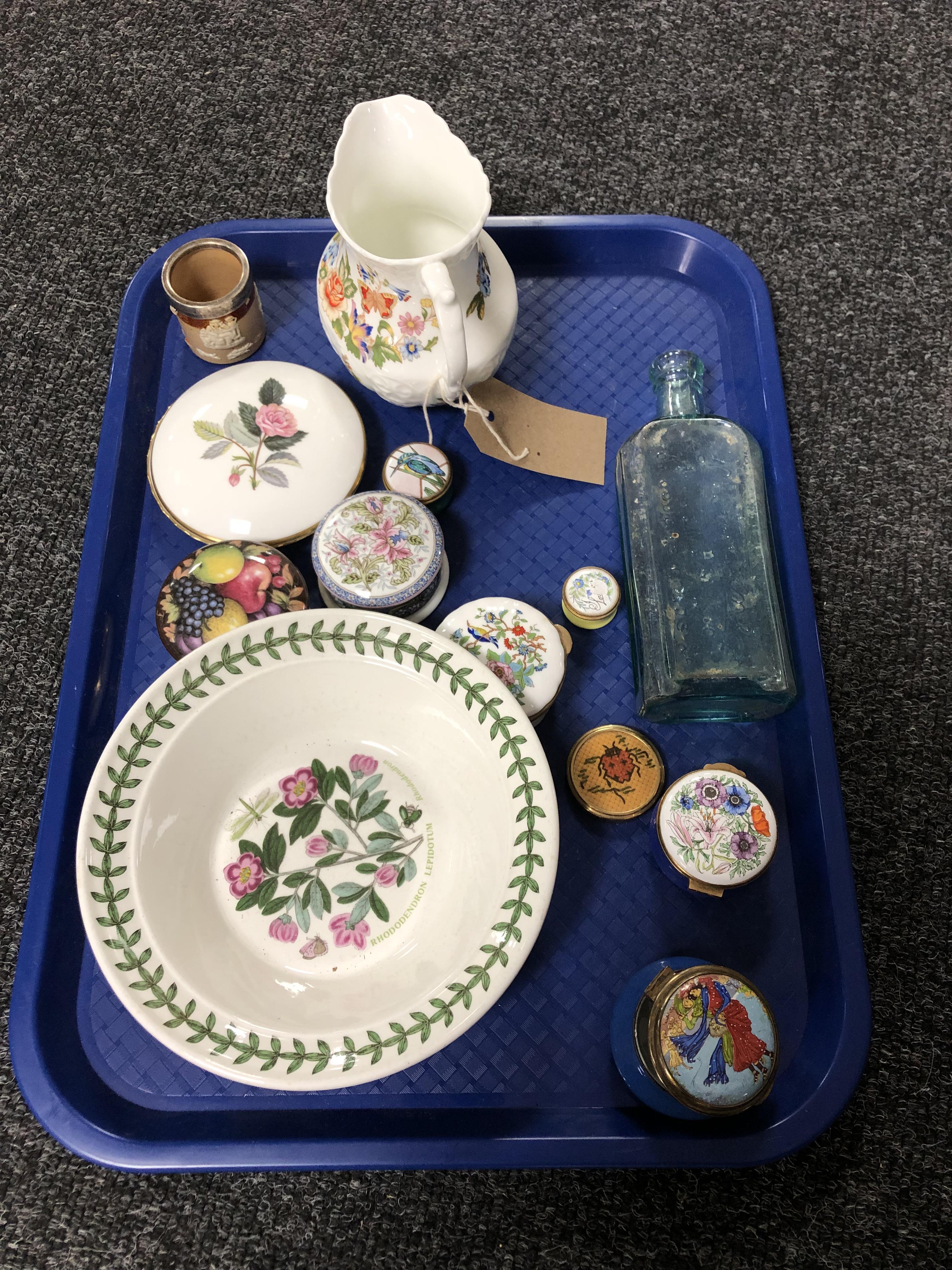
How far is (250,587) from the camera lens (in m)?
0.70

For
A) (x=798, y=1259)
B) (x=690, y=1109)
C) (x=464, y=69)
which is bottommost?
(x=798, y=1259)

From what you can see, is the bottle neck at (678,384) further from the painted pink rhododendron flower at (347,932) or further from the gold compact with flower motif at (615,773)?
the painted pink rhododendron flower at (347,932)

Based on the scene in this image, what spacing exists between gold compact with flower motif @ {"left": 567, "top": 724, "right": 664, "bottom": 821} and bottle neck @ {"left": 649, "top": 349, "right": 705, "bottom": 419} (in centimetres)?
28

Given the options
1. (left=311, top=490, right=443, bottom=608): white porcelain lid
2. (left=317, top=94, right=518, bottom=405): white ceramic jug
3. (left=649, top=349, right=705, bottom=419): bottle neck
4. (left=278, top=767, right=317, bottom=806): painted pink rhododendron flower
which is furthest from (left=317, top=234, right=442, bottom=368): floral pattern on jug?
(left=278, top=767, right=317, bottom=806): painted pink rhododendron flower

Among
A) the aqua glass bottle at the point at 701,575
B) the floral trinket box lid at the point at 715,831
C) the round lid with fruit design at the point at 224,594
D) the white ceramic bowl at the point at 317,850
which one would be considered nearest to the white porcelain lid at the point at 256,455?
the round lid with fruit design at the point at 224,594

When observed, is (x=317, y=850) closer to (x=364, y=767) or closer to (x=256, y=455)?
(x=364, y=767)

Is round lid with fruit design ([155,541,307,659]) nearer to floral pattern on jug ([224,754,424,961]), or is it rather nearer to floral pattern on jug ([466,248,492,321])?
floral pattern on jug ([224,754,424,961])

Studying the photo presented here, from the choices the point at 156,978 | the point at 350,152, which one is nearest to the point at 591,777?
the point at 156,978

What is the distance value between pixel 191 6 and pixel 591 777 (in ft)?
3.72

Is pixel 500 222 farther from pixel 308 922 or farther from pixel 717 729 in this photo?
pixel 308 922

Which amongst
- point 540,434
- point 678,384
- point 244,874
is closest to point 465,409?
point 540,434

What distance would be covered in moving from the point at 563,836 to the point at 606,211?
0.73 meters

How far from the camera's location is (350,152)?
664mm

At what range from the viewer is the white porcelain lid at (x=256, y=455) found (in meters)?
0.73
